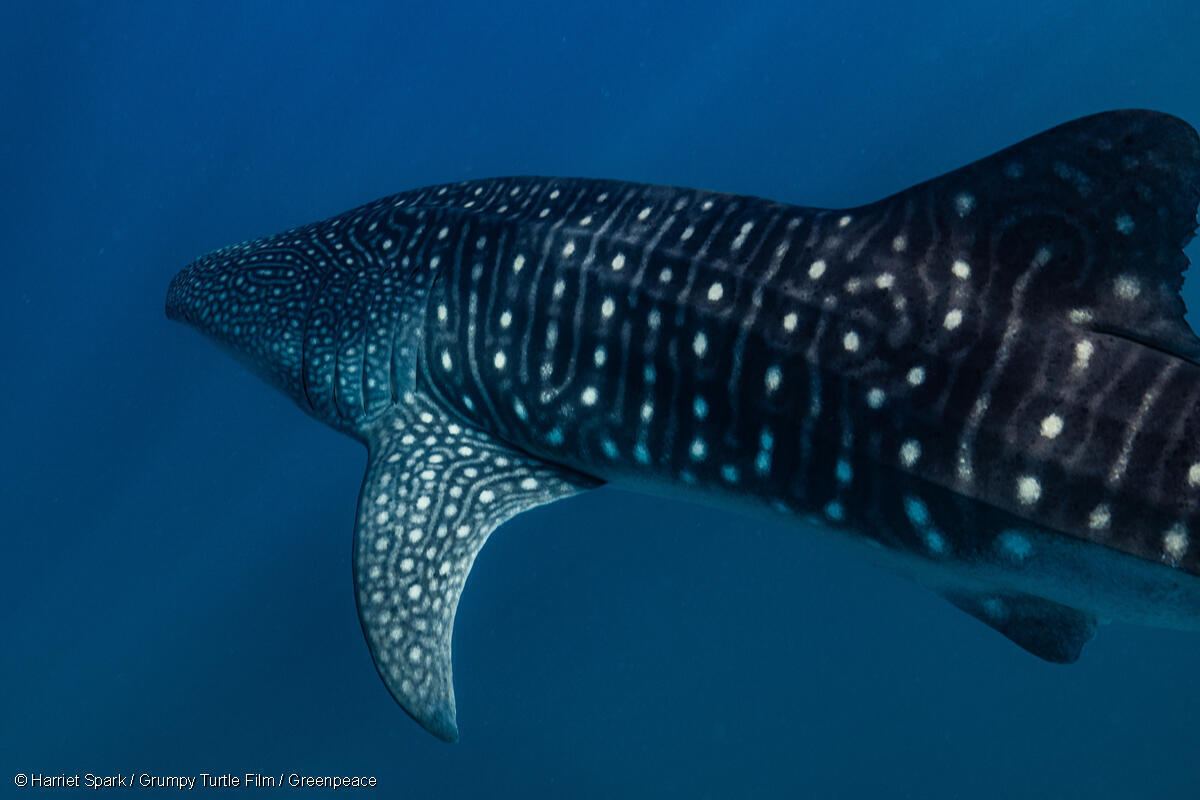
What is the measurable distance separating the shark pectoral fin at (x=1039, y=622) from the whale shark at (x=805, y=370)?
10mm

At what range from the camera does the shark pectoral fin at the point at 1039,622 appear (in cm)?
288

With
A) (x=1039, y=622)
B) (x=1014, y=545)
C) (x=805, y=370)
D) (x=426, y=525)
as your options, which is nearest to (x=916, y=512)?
(x=1014, y=545)

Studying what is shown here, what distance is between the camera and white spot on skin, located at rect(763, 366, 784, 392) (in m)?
2.88

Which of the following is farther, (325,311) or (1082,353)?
(325,311)

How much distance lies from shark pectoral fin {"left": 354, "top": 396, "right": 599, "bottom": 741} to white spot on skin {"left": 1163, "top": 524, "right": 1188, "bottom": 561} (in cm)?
228

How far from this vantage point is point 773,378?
2.90m

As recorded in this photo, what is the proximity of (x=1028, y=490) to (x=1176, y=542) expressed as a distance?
383mm

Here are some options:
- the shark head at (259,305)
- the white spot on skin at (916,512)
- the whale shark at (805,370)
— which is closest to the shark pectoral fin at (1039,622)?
the whale shark at (805,370)

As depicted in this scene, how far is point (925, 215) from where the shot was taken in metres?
2.65

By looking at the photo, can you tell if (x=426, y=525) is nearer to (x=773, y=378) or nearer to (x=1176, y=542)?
(x=773, y=378)

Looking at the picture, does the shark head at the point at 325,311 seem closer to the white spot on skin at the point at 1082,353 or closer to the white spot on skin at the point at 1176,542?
the white spot on skin at the point at 1082,353

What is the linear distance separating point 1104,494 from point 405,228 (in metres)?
3.38

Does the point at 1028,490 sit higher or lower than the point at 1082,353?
lower

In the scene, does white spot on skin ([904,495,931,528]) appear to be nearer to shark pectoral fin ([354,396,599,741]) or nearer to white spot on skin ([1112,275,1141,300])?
white spot on skin ([1112,275,1141,300])
